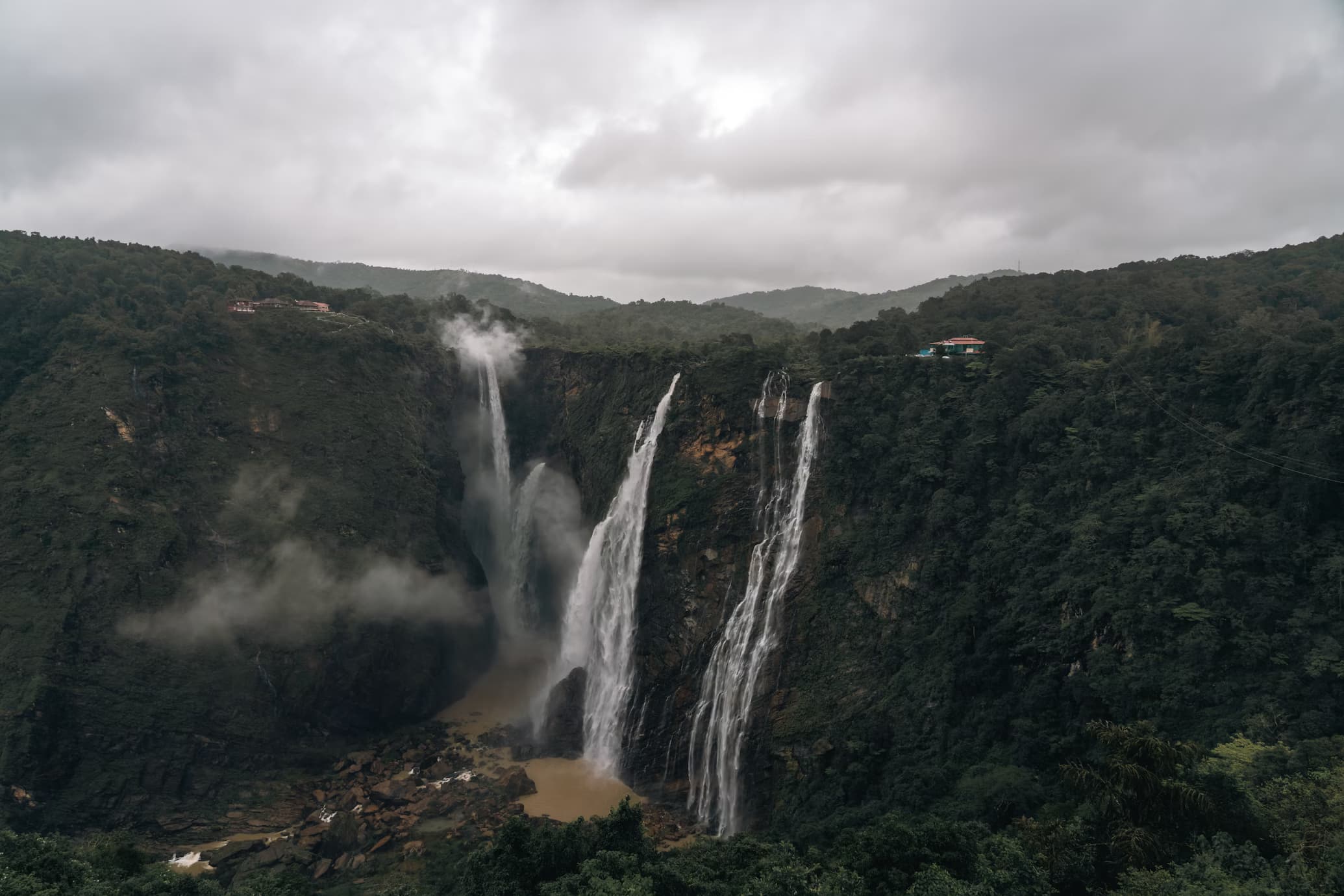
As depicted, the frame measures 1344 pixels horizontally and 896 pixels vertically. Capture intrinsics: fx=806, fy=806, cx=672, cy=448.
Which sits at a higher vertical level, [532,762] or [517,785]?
[517,785]

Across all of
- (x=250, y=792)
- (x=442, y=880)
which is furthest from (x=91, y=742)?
(x=442, y=880)

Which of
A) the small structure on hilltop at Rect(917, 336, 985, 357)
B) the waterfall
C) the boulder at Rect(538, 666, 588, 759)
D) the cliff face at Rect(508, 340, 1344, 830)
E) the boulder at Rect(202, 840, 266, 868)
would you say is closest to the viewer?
the cliff face at Rect(508, 340, 1344, 830)

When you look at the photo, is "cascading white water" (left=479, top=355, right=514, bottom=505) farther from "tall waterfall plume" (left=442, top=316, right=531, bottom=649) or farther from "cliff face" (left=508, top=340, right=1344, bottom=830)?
"cliff face" (left=508, top=340, right=1344, bottom=830)

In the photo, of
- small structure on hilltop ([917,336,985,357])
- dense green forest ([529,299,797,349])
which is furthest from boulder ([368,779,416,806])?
small structure on hilltop ([917,336,985,357])

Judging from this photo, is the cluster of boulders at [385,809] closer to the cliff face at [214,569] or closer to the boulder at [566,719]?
the boulder at [566,719]

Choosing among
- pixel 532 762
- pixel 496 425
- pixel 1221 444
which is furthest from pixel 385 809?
pixel 1221 444

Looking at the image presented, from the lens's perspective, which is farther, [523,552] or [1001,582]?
[523,552]

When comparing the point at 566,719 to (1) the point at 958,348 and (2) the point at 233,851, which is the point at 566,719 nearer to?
(2) the point at 233,851
